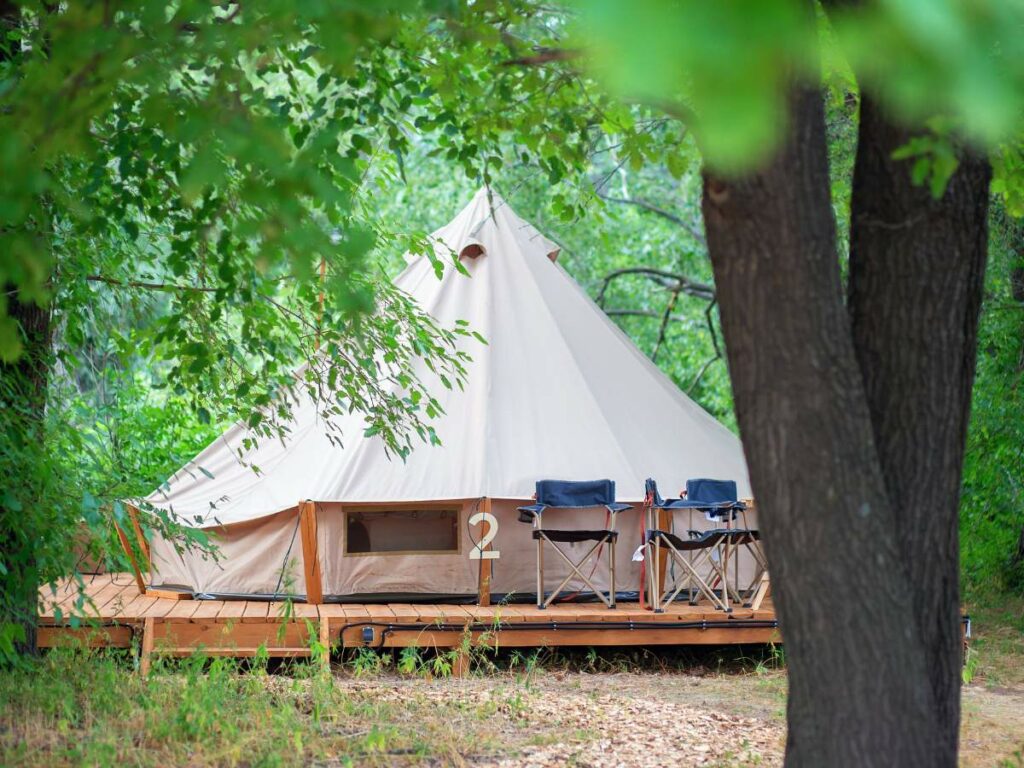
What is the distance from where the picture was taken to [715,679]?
622cm

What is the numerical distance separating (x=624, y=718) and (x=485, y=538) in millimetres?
2191

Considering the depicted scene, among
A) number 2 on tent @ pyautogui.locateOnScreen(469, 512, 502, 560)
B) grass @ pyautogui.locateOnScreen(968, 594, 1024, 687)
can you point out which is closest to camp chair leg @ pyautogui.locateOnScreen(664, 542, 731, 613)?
number 2 on tent @ pyautogui.locateOnScreen(469, 512, 502, 560)

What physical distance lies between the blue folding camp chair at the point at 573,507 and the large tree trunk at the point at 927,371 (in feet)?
13.0

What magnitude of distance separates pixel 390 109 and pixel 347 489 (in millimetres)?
3588

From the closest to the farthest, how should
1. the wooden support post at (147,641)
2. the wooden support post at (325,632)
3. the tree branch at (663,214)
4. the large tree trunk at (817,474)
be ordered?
the large tree trunk at (817,474) < the wooden support post at (147,641) < the wooden support post at (325,632) < the tree branch at (663,214)

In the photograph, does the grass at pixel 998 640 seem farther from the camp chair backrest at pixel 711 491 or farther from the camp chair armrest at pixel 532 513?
the camp chair armrest at pixel 532 513

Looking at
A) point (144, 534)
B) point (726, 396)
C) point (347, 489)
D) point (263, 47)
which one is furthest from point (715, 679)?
point (726, 396)

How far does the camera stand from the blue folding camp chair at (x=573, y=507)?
650 centimetres

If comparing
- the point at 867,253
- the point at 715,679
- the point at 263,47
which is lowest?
the point at 715,679

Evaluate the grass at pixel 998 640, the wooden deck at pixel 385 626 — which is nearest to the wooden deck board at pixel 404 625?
the wooden deck at pixel 385 626

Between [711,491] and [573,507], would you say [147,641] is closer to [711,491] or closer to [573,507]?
[573,507]

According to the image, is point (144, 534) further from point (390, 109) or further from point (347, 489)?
point (390, 109)

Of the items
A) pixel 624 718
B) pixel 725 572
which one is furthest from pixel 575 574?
pixel 624 718

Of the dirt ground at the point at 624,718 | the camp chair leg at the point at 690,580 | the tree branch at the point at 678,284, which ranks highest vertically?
the tree branch at the point at 678,284
